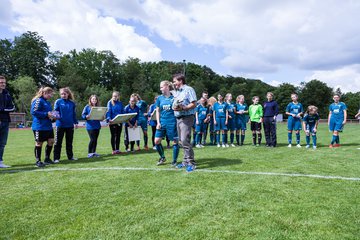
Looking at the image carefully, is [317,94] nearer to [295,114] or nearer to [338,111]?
[338,111]

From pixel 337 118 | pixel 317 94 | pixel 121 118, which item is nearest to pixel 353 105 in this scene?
pixel 317 94

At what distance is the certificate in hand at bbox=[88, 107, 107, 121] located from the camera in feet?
30.0

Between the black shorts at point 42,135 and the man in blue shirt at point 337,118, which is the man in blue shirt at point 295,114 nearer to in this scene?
the man in blue shirt at point 337,118

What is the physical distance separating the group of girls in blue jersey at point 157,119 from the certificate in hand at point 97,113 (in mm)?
154

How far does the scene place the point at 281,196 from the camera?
454 cm

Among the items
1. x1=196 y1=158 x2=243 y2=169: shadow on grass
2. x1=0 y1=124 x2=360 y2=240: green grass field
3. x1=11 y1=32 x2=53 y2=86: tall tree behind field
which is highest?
x1=11 y1=32 x2=53 y2=86: tall tree behind field

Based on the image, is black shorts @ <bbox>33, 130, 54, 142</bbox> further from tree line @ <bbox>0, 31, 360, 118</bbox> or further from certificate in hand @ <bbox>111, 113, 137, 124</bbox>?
tree line @ <bbox>0, 31, 360, 118</bbox>

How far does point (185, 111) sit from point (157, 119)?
1.17 m

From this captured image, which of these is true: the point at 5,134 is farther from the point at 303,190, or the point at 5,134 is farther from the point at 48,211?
the point at 303,190

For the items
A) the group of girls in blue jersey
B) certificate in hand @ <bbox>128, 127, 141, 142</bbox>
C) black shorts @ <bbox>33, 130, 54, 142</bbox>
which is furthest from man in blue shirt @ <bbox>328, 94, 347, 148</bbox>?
black shorts @ <bbox>33, 130, 54, 142</bbox>

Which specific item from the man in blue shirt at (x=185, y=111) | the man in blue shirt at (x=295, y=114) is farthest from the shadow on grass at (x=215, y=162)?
the man in blue shirt at (x=295, y=114)

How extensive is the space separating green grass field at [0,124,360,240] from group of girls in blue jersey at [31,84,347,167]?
45.3 inches

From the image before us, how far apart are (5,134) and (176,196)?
5.86 metres

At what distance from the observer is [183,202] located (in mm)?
4309
